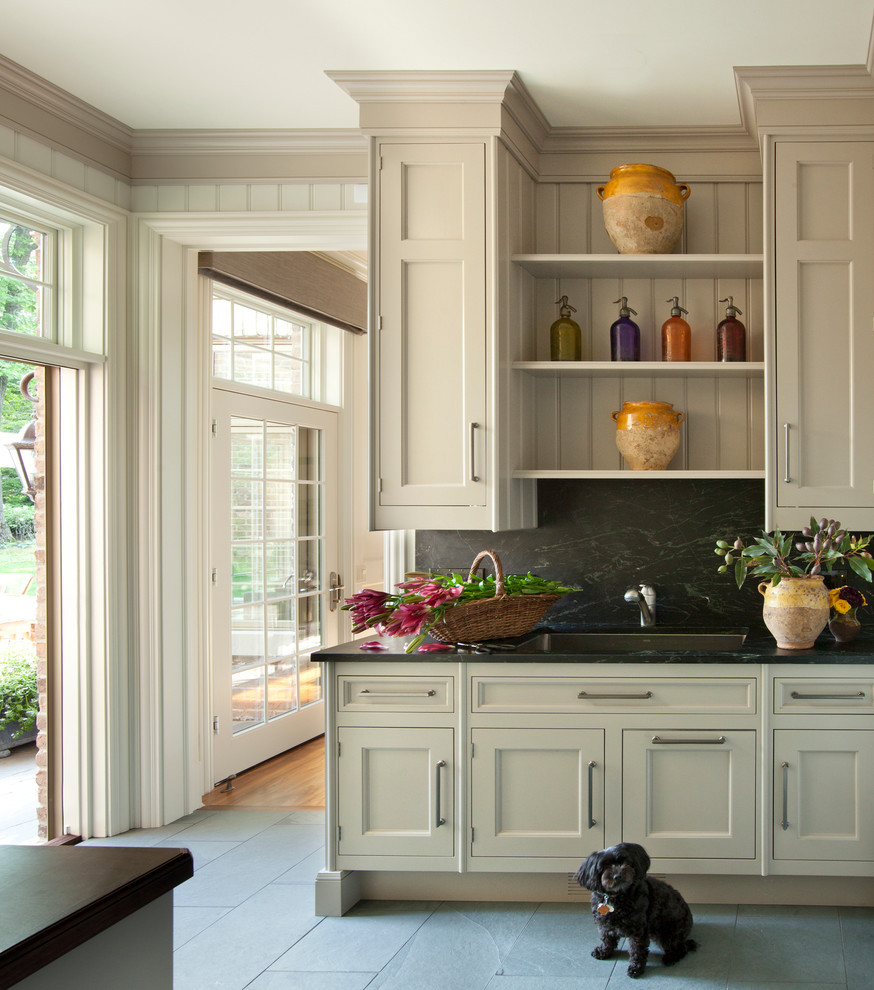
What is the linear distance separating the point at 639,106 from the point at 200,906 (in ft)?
10.3

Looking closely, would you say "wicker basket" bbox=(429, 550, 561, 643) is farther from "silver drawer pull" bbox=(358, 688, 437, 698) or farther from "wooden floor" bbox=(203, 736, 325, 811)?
"wooden floor" bbox=(203, 736, 325, 811)

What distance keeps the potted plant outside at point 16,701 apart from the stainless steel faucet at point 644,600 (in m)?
3.21

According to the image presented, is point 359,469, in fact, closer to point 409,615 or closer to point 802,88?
point 409,615

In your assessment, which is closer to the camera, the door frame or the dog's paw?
the dog's paw

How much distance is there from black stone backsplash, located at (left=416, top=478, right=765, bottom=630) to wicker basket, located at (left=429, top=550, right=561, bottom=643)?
0.47 m

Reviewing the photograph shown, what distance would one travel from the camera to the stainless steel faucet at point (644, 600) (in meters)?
3.31

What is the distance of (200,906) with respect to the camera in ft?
9.55

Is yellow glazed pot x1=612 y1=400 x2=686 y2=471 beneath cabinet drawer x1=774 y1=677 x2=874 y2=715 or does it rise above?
above

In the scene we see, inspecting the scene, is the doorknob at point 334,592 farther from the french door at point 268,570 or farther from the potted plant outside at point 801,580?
the potted plant outside at point 801,580

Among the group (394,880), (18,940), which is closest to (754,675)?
(394,880)

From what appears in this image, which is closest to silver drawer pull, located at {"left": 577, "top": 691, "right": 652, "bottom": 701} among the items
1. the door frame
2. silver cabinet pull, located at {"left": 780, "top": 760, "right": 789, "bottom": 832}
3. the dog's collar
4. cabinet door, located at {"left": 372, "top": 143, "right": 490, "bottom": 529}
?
silver cabinet pull, located at {"left": 780, "top": 760, "right": 789, "bottom": 832}

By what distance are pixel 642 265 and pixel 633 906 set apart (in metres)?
2.13

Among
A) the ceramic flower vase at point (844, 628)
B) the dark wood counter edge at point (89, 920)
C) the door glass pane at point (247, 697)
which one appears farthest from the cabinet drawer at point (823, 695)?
the door glass pane at point (247, 697)

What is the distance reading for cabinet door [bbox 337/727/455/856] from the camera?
9.40ft
